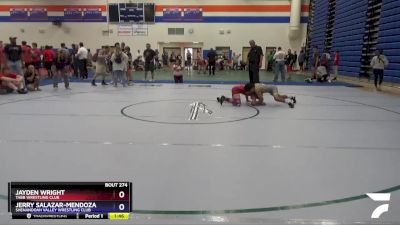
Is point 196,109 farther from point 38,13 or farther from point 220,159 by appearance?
point 38,13

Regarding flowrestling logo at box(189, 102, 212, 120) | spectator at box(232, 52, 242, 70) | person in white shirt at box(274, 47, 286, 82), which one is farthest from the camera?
spectator at box(232, 52, 242, 70)

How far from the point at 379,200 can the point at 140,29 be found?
90.3ft

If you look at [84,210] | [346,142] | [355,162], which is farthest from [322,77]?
[84,210]

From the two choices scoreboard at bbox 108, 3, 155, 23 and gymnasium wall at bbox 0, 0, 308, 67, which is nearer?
scoreboard at bbox 108, 3, 155, 23

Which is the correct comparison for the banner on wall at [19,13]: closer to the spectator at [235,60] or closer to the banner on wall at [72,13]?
the banner on wall at [72,13]

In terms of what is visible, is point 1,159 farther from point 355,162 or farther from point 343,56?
point 343,56

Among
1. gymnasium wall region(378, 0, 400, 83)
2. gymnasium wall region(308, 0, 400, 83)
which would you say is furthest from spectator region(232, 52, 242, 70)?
gymnasium wall region(378, 0, 400, 83)

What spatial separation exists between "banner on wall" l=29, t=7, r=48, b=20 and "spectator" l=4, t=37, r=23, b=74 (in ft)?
67.3

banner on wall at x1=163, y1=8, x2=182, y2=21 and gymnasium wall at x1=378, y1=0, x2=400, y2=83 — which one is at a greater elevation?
banner on wall at x1=163, y1=8, x2=182, y2=21

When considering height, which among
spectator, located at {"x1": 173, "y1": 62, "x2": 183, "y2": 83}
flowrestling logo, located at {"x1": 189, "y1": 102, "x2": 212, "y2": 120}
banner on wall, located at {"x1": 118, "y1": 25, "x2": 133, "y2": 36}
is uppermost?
banner on wall, located at {"x1": 118, "y1": 25, "x2": 133, "y2": 36}

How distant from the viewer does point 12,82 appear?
10078 millimetres

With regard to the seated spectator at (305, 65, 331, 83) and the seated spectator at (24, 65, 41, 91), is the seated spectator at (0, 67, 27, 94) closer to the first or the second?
the seated spectator at (24, 65, 41, 91)

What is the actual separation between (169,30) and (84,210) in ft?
90.4

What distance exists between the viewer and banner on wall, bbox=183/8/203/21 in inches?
1106
